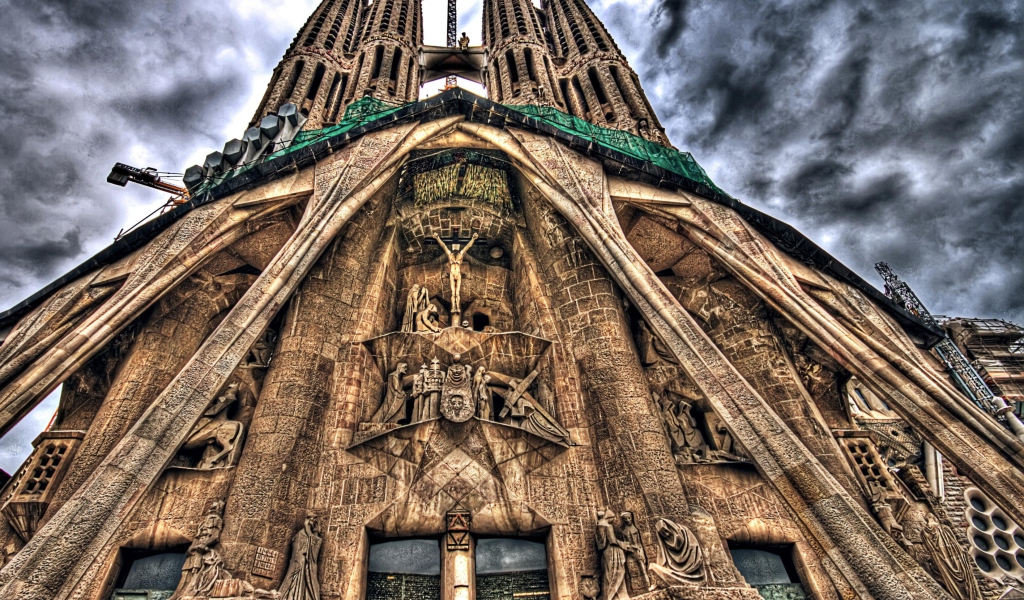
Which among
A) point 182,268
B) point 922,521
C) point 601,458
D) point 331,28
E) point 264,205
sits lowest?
point 922,521

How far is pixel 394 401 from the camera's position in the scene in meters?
9.47

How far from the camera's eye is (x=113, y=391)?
843 centimetres

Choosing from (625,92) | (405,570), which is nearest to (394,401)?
(405,570)

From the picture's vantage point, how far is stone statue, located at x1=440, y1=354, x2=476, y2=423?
28.6 feet

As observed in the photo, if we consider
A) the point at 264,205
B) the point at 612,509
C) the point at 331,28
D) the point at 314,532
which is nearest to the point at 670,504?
the point at 612,509

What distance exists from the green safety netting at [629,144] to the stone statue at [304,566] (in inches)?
349

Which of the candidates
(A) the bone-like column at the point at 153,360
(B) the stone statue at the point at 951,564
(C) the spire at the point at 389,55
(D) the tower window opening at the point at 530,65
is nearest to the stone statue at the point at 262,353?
(A) the bone-like column at the point at 153,360

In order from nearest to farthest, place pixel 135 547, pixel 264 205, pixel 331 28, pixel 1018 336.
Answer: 1. pixel 135 547
2. pixel 264 205
3. pixel 1018 336
4. pixel 331 28

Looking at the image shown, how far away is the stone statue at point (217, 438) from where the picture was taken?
823 centimetres

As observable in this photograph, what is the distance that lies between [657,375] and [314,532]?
636 cm

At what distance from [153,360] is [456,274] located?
5.55m

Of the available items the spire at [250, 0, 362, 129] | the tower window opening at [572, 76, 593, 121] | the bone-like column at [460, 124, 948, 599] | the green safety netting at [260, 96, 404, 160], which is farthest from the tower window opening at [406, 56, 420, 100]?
the bone-like column at [460, 124, 948, 599]

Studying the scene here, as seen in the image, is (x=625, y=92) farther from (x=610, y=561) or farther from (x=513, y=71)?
(x=610, y=561)

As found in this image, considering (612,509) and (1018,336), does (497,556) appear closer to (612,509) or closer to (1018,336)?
(612,509)
